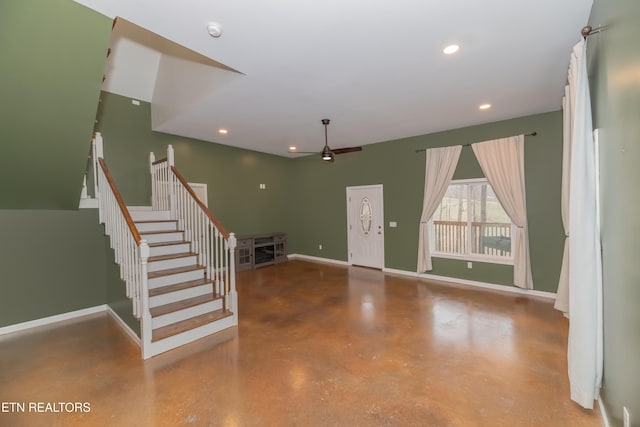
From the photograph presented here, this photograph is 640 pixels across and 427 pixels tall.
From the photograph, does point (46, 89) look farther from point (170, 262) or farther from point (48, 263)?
point (48, 263)

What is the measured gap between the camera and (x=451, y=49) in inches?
102

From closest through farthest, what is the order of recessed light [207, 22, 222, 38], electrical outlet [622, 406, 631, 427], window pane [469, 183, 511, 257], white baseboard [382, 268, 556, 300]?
electrical outlet [622, 406, 631, 427]
recessed light [207, 22, 222, 38]
white baseboard [382, 268, 556, 300]
window pane [469, 183, 511, 257]

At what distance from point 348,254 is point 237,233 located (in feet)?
9.71

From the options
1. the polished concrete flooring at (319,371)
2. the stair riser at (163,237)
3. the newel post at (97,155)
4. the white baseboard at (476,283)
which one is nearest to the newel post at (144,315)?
the polished concrete flooring at (319,371)

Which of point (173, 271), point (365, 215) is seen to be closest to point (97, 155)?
point (173, 271)

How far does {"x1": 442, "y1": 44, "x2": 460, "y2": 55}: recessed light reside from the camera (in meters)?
2.55

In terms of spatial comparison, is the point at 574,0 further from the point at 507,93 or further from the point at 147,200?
the point at 147,200

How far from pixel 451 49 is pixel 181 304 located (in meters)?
4.19

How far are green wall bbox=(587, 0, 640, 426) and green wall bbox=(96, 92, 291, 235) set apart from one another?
251 inches

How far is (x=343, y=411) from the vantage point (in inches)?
81.6

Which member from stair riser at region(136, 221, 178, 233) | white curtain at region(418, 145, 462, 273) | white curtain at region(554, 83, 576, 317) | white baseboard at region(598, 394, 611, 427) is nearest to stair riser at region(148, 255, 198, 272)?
stair riser at region(136, 221, 178, 233)

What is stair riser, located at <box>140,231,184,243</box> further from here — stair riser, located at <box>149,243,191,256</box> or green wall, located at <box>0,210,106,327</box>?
green wall, located at <box>0,210,106,327</box>

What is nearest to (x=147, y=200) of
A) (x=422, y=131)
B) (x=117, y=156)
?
(x=117, y=156)

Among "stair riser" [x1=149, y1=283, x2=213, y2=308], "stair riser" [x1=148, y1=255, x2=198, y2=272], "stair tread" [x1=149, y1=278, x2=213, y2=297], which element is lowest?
"stair riser" [x1=149, y1=283, x2=213, y2=308]
